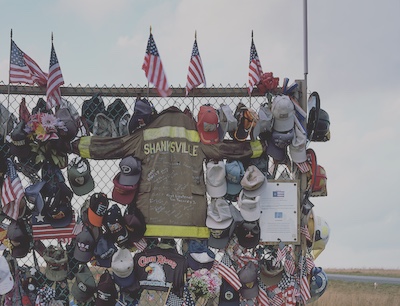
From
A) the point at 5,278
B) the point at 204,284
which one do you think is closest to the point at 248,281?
the point at 204,284

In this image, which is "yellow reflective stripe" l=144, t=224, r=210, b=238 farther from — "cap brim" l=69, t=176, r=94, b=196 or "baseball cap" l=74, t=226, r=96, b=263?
"cap brim" l=69, t=176, r=94, b=196

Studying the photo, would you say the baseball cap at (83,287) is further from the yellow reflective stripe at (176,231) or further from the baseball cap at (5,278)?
the yellow reflective stripe at (176,231)

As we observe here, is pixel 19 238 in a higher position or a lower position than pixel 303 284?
higher

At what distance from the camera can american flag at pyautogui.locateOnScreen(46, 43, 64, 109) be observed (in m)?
6.20

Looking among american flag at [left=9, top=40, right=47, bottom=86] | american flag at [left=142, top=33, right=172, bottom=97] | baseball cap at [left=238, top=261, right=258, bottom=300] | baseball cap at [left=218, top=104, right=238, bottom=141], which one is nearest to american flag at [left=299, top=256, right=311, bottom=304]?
baseball cap at [left=238, top=261, right=258, bottom=300]

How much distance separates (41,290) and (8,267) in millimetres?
402

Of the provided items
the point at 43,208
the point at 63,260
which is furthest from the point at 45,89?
the point at 63,260

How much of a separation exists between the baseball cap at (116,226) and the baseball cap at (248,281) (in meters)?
1.20

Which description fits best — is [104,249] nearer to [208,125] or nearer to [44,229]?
[44,229]

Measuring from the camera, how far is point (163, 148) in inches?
243

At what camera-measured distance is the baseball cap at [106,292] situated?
20.0 feet

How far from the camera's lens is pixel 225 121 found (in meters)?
6.12

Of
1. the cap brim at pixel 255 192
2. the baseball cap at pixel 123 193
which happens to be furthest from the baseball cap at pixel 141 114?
the cap brim at pixel 255 192

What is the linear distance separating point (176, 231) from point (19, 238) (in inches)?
61.6
